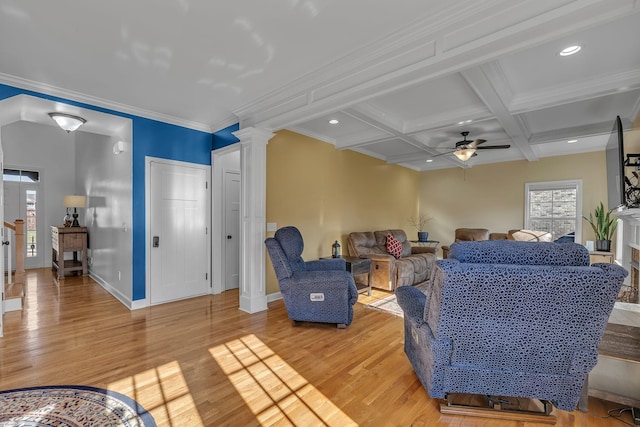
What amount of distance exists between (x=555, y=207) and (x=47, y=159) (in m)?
11.2

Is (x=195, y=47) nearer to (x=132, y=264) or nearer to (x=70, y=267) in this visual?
(x=132, y=264)

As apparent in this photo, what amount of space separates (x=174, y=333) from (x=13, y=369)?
118 cm

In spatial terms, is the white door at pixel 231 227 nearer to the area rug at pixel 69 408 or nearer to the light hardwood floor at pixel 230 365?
the light hardwood floor at pixel 230 365

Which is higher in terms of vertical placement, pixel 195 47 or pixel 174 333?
pixel 195 47

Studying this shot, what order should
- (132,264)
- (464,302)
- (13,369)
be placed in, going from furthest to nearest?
(132,264) < (13,369) < (464,302)

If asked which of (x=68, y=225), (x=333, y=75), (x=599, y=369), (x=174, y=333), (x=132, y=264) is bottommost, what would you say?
(x=174, y=333)

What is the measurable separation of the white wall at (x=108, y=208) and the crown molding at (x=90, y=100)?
1.51 ft

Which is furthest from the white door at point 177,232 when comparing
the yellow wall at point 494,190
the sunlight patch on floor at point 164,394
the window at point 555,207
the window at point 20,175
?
the window at point 555,207

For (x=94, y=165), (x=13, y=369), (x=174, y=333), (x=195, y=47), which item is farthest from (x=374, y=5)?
(x=94, y=165)

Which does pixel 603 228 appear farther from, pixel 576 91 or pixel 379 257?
pixel 379 257

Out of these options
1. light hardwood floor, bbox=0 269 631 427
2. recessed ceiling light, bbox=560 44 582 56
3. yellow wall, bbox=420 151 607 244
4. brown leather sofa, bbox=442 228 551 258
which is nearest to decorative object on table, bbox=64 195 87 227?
light hardwood floor, bbox=0 269 631 427

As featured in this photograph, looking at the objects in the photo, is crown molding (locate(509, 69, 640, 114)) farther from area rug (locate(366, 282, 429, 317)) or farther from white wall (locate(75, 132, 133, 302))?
white wall (locate(75, 132, 133, 302))

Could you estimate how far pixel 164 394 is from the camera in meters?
2.02

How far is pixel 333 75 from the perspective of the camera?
2732 millimetres
